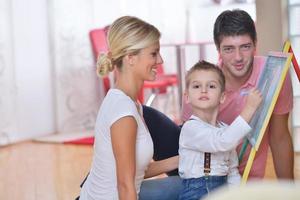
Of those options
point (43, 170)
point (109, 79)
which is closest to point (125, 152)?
point (43, 170)

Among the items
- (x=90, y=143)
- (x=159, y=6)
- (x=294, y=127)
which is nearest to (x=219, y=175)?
(x=294, y=127)

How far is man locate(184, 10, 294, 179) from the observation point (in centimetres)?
185

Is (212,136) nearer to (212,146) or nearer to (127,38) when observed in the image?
(212,146)

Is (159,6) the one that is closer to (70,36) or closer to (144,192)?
(70,36)

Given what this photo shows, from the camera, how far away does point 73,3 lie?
16.2ft

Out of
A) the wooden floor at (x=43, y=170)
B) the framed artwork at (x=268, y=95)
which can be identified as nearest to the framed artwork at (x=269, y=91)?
the framed artwork at (x=268, y=95)

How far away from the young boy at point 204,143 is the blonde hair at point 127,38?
0.19 metres

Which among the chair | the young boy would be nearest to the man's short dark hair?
the young boy

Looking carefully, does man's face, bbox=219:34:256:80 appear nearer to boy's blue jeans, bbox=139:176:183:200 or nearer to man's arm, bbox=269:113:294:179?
man's arm, bbox=269:113:294:179

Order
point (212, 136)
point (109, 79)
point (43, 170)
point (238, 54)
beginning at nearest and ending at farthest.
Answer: point (212, 136) → point (238, 54) → point (43, 170) → point (109, 79)

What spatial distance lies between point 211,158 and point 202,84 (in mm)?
227

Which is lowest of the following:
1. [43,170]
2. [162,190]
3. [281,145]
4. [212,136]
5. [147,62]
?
[43,170]

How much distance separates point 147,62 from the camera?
5.32 ft

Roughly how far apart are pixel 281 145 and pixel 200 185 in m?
0.48
